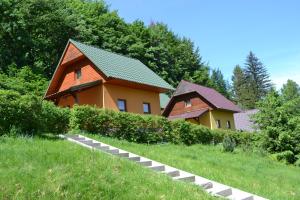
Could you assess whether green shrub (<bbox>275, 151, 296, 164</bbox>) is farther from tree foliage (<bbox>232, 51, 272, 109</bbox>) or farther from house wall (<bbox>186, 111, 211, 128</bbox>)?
tree foliage (<bbox>232, 51, 272, 109</bbox>)

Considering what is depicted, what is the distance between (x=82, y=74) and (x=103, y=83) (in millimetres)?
3073

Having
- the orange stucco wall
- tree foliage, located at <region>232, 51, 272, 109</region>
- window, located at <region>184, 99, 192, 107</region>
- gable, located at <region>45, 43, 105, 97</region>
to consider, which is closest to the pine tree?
tree foliage, located at <region>232, 51, 272, 109</region>

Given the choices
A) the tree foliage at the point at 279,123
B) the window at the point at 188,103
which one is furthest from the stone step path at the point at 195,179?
→ the window at the point at 188,103

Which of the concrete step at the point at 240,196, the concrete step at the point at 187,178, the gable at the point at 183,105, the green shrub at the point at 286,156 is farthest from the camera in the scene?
the gable at the point at 183,105

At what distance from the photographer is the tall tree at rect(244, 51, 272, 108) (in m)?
105

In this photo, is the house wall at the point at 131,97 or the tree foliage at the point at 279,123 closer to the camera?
the tree foliage at the point at 279,123

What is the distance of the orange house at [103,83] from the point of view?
29.9 metres

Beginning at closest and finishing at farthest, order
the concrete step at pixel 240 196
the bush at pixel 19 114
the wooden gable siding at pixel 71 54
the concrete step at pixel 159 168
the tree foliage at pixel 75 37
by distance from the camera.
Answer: the concrete step at pixel 240 196 < the concrete step at pixel 159 168 < the bush at pixel 19 114 < the wooden gable siding at pixel 71 54 < the tree foliage at pixel 75 37

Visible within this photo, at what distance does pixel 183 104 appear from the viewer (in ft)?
152

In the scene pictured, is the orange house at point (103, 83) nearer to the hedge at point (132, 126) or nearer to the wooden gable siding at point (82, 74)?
the wooden gable siding at point (82, 74)

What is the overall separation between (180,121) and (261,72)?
89.0 meters

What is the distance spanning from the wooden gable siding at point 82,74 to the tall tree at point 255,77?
244 feet

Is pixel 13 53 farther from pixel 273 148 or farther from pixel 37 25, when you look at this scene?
pixel 273 148

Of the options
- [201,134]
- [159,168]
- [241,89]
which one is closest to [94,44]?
[201,134]
